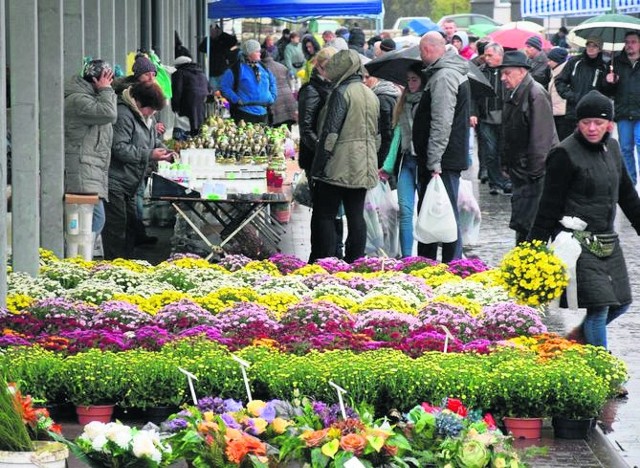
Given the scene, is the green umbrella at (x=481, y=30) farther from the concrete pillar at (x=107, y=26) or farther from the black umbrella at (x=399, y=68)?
the black umbrella at (x=399, y=68)

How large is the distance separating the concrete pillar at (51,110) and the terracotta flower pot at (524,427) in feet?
19.4

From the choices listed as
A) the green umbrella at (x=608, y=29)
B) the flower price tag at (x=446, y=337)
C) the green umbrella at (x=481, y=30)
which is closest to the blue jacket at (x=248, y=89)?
the green umbrella at (x=608, y=29)

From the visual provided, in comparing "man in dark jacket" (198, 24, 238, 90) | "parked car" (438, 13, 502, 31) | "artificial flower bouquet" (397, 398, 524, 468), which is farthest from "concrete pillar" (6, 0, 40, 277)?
"parked car" (438, 13, 502, 31)

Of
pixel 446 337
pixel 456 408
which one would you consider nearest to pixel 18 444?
pixel 456 408

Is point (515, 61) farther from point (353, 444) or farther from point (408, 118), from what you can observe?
point (353, 444)

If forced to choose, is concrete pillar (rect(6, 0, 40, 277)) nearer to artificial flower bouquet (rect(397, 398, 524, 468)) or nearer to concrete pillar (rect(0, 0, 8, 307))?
concrete pillar (rect(0, 0, 8, 307))

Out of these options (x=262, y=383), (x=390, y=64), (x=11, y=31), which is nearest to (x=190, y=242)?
(x=390, y=64)

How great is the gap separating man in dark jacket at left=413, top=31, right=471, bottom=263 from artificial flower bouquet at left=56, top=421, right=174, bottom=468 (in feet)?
24.6

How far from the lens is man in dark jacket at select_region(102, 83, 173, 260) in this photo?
1423 centimetres

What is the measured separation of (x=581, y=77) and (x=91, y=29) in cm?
687

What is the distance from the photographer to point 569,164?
9820 millimetres

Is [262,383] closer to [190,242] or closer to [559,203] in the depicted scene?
[559,203]

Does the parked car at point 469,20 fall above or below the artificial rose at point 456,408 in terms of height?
above

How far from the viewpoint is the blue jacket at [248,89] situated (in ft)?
74.2
